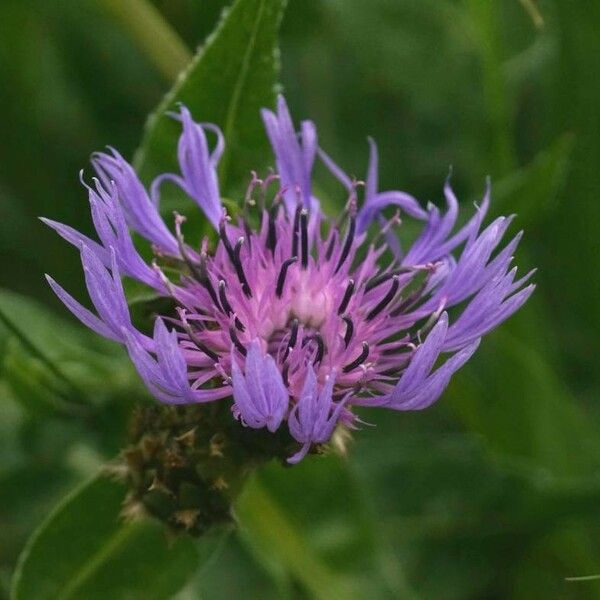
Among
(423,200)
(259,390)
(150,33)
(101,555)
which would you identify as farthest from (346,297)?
(423,200)

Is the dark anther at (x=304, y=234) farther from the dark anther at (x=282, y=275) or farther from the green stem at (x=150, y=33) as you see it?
the green stem at (x=150, y=33)

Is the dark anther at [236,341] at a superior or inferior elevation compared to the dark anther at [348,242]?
superior

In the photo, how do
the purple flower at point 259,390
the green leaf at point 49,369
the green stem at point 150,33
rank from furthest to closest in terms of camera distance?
the green stem at point 150,33, the green leaf at point 49,369, the purple flower at point 259,390

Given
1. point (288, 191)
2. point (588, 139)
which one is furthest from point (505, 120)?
point (288, 191)

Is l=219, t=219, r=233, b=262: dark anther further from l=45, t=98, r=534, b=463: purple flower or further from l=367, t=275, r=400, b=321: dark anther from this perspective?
l=367, t=275, r=400, b=321: dark anther

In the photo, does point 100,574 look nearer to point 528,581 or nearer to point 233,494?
point 233,494

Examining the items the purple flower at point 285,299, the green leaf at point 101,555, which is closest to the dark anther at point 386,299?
the purple flower at point 285,299

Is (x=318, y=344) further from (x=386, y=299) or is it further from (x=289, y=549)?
(x=289, y=549)
